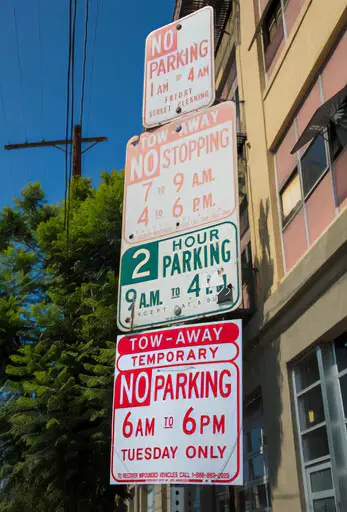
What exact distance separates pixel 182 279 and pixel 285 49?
523cm

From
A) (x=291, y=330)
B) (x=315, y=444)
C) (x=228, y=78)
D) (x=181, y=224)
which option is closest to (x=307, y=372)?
(x=291, y=330)

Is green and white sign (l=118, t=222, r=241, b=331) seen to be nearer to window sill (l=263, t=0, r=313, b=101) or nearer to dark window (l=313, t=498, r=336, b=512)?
dark window (l=313, t=498, r=336, b=512)

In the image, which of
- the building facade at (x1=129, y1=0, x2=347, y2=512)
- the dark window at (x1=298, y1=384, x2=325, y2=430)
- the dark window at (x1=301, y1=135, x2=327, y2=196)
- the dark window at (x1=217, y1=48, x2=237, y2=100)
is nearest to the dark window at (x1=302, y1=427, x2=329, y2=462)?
the building facade at (x1=129, y1=0, x2=347, y2=512)

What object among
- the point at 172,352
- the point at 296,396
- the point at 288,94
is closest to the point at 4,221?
the point at 288,94

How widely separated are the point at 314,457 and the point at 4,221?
10.5 m

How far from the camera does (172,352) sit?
5.12 metres

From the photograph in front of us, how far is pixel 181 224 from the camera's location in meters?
5.99

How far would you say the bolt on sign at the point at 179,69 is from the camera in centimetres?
693

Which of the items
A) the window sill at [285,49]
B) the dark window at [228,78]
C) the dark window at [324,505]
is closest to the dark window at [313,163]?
the window sill at [285,49]

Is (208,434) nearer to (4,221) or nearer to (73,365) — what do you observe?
(73,365)

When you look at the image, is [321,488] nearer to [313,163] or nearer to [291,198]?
[291,198]

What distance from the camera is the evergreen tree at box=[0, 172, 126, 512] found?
8875 millimetres

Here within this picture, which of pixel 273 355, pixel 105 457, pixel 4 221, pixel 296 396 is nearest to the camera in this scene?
pixel 296 396

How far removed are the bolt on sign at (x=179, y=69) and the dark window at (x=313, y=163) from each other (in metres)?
1.74
